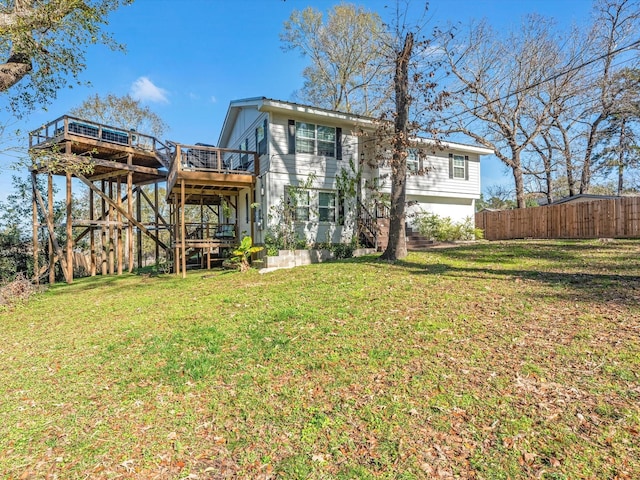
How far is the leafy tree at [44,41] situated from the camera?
24.2 ft

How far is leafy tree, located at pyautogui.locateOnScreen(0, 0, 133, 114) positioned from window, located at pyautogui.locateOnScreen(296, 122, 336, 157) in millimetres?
6141

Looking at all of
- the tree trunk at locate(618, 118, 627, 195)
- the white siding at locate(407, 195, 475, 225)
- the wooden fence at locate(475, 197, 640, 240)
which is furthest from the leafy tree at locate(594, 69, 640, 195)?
the white siding at locate(407, 195, 475, 225)

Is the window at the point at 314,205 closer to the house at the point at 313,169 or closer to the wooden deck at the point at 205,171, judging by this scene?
the house at the point at 313,169

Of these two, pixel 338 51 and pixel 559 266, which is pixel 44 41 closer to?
pixel 559 266

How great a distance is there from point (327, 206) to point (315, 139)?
2608 millimetres

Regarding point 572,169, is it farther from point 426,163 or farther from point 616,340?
point 616,340

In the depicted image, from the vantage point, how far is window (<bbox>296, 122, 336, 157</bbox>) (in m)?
12.8

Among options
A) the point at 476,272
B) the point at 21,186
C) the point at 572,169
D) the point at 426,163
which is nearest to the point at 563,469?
the point at 476,272

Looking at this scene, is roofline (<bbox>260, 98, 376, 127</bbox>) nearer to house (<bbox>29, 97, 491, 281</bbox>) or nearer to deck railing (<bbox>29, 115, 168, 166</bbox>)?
house (<bbox>29, 97, 491, 281</bbox>)

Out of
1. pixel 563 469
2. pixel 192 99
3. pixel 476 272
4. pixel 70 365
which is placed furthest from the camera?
pixel 192 99

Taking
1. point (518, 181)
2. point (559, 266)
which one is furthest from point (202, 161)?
point (518, 181)

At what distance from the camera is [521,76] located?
66.0ft

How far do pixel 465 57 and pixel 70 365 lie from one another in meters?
24.2

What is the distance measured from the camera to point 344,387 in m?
3.56
